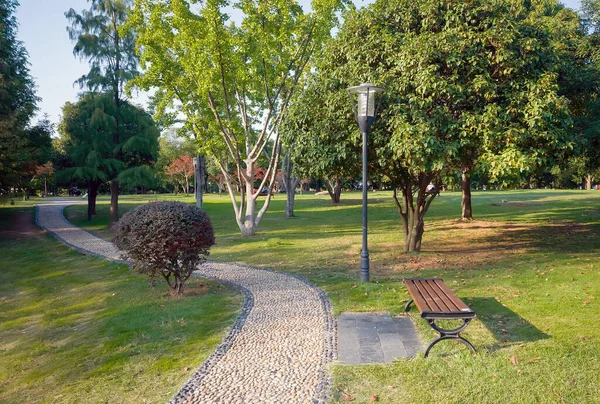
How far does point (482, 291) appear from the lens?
7.84 m

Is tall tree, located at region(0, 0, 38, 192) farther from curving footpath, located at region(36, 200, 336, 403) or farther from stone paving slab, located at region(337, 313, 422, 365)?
stone paving slab, located at region(337, 313, 422, 365)

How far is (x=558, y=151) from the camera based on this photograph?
9.60m

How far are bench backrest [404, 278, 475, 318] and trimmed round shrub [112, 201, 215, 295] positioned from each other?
3.79m

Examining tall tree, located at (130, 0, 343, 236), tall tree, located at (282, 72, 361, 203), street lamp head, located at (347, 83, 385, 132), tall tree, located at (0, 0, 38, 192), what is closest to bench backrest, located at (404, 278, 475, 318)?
street lamp head, located at (347, 83, 385, 132)

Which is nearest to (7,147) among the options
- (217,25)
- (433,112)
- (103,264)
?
(103,264)

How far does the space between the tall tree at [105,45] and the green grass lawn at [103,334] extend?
11790 millimetres

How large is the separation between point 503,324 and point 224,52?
12.6 meters

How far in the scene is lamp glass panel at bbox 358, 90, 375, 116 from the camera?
27.3ft

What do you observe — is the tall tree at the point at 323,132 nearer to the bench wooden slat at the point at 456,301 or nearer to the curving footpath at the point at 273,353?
the curving footpath at the point at 273,353

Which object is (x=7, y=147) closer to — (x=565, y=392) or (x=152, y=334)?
(x=152, y=334)

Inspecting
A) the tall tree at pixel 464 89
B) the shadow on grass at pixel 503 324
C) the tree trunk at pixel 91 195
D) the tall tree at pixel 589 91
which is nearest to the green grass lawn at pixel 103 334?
the shadow on grass at pixel 503 324

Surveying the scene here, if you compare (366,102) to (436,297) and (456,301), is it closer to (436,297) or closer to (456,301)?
(436,297)

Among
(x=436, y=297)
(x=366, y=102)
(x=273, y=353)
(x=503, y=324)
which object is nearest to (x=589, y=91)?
(x=366, y=102)

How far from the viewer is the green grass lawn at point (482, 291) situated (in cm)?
416
